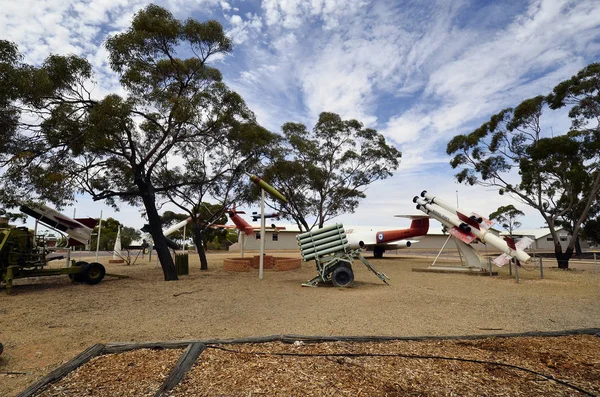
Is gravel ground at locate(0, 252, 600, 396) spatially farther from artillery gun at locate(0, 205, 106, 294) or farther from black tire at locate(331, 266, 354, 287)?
artillery gun at locate(0, 205, 106, 294)

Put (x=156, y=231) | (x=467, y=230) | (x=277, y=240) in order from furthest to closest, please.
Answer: (x=277, y=240), (x=467, y=230), (x=156, y=231)

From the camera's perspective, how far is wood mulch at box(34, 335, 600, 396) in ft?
11.1

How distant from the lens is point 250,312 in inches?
291

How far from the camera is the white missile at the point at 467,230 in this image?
13.9 meters

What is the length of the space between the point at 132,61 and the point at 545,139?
20112mm

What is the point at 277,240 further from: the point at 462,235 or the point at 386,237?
the point at 462,235

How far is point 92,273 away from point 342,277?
27.7 ft

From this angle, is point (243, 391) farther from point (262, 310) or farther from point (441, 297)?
point (441, 297)

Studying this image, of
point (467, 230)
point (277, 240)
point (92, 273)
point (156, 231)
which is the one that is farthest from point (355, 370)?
point (277, 240)

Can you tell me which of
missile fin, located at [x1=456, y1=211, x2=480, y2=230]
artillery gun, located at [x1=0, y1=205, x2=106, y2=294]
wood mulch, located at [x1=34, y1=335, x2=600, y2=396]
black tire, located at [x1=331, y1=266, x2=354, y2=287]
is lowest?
wood mulch, located at [x1=34, y1=335, x2=600, y2=396]

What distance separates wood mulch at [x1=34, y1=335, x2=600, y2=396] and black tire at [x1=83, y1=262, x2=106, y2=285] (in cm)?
855

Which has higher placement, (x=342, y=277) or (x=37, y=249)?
(x=37, y=249)

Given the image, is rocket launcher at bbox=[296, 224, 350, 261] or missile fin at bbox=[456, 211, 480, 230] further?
missile fin at bbox=[456, 211, 480, 230]

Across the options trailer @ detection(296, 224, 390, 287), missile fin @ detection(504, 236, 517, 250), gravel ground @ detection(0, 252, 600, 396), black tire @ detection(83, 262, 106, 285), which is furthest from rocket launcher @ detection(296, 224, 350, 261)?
missile fin @ detection(504, 236, 517, 250)
